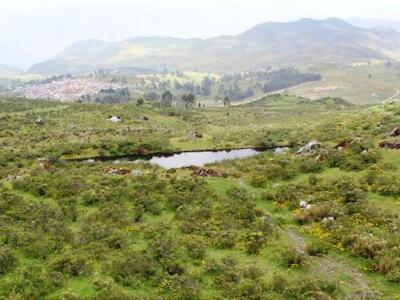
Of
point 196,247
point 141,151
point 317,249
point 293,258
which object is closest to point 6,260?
point 196,247

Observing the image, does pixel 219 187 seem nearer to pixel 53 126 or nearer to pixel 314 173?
pixel 314 173

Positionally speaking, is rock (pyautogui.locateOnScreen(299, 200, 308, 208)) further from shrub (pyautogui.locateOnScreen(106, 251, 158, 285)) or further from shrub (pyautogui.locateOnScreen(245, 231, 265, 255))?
shrub (pyautogui.locateOnScreen(106, 251, 158, 285))

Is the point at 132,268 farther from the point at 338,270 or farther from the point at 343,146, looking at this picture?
the point at 343,146

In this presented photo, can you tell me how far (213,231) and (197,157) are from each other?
3983 centimetres

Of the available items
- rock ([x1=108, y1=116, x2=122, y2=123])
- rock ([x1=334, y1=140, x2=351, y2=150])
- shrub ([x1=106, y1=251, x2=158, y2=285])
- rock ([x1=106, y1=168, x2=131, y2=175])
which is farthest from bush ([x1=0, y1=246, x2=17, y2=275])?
rock ([x1=108, y1=116, x2=122, y2=123])

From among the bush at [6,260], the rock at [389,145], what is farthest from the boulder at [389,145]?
the bush at [6,260]

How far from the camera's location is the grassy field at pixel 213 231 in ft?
79.6

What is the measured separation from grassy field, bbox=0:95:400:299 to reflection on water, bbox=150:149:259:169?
990 centimetres

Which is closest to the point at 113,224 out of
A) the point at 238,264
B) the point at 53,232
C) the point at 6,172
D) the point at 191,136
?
the point at 53,232

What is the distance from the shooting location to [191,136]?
8550cm

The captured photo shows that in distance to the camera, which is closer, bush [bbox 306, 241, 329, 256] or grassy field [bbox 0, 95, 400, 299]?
grassy field [bbox 0, 95, 400, 299]

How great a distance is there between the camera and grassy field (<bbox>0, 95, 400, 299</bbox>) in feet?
79.6

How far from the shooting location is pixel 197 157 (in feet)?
233

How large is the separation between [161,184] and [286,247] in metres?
15.5
